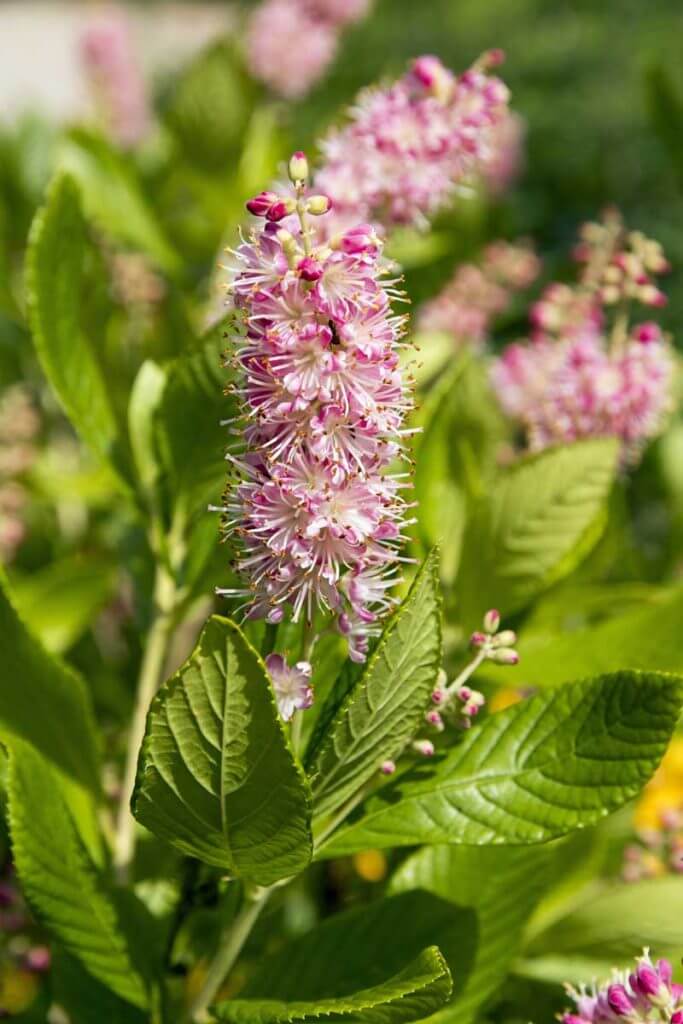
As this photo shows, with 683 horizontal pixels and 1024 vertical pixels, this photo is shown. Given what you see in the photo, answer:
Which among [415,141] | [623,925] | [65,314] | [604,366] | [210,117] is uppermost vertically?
[210,117]

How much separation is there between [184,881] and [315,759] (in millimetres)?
201

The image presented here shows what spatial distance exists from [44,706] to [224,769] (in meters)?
0.24

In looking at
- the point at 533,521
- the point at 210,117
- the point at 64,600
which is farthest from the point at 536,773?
the point at 210,117

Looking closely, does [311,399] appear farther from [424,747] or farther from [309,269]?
[424,747]

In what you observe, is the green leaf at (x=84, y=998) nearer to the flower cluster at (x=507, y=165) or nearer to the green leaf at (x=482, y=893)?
the green leaf at (x=482, y=893)

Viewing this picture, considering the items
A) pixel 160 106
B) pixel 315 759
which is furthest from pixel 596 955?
pixel 160 106

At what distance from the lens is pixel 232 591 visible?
0.65 metres

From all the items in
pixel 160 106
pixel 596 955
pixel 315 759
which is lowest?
pixel 596 955

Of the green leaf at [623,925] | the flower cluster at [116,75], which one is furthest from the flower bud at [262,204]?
the flower cluster at [116,75]

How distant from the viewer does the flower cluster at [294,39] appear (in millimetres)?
1721

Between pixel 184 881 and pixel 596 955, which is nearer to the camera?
pixel 184 881

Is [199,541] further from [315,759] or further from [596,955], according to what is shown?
[596,955]

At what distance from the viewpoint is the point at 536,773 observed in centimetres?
69

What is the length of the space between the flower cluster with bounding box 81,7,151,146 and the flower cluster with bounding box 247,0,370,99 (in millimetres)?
591
